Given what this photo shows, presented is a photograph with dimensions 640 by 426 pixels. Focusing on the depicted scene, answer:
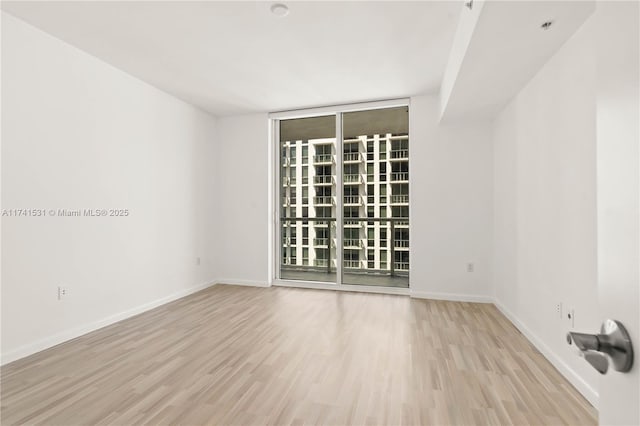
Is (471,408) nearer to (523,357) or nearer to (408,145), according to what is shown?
(523,357)

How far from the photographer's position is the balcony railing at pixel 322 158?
5.02 meters

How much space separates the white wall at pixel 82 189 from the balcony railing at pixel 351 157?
229cm

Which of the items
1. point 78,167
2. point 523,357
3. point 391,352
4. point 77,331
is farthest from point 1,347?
point 523,357

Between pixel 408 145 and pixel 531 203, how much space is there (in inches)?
78.2

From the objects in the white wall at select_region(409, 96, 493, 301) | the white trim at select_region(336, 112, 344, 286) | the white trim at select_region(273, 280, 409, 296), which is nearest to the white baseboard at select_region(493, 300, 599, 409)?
the white wall at select_region(409, 96, 493, 301)

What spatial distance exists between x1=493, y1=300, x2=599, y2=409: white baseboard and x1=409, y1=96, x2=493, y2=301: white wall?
1.01 metres

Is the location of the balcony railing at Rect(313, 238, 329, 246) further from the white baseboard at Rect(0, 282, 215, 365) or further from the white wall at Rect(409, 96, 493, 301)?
the white baseboard at Rect(0, 282, 215, 365)

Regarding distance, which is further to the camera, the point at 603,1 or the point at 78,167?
the point at 78,167

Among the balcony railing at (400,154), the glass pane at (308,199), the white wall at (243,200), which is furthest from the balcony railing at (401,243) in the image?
the white wall at (243,200)

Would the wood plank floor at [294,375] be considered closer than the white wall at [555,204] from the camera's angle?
Yes

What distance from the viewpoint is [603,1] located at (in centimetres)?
59

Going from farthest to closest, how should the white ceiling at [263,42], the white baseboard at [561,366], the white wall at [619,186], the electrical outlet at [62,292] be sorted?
1. the electrical outlet at [62,292]
2. the white ceiling at [263,42]
3. the white baseboard at [561,366]
4. the white wall at [619,186]

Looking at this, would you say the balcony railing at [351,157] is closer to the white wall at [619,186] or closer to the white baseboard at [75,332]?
the white baseboard at [75,332]

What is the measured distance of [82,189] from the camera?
3.16 meters
